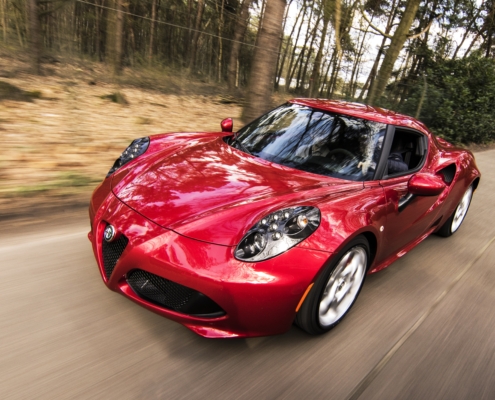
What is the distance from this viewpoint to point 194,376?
71.7 inches

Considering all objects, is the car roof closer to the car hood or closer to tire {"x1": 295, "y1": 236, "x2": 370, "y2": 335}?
the car hood

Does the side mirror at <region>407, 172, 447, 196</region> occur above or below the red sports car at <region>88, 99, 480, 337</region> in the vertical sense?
above

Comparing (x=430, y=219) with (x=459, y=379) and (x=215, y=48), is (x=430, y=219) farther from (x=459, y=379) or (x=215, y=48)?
(x=215, y=48)

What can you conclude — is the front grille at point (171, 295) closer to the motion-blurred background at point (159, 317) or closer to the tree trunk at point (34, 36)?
the motion-blurred background at point (159, 317)

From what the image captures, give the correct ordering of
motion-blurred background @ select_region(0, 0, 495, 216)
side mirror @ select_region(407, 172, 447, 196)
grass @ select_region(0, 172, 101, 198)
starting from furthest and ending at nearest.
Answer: motion-blurred background @ select_region(0, 0, 495, 216) → grass @ select_region(0, 172, 101, 198) → side mirror @ select_region(407, 172, 447, 196)

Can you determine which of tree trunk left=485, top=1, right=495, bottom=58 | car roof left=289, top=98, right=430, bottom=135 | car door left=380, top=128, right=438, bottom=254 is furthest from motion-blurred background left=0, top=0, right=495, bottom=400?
tree trunk left=485, top=1, right=495, bottom=58

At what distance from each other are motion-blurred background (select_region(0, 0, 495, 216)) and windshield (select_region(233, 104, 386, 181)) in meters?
1.95

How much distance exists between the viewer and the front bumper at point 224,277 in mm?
1751

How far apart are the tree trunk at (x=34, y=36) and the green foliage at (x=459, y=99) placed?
33.5ft

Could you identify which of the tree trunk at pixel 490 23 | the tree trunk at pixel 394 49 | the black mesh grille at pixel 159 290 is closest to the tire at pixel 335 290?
the black mesh grille at pixel 159 290

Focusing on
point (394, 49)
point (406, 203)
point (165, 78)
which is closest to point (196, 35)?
point (165, 78)

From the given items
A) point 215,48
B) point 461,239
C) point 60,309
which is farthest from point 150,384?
point 215,48

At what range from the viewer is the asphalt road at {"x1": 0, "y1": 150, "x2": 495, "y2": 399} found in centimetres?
176

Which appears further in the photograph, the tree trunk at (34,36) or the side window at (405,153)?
the tree trunk at (34,36)
